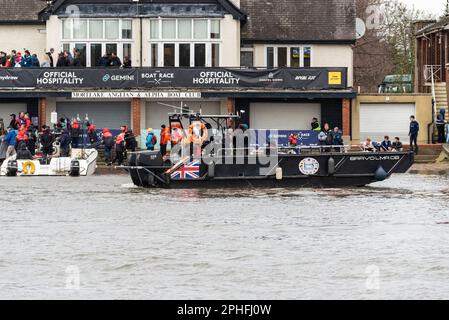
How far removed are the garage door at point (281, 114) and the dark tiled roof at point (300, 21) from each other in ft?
12.3

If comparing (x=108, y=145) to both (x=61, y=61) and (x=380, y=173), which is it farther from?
(x=380, y=173)

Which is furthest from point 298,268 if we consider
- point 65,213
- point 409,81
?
point 409,81

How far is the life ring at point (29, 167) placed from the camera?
143 feet

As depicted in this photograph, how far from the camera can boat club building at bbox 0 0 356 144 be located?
53719 millimetres

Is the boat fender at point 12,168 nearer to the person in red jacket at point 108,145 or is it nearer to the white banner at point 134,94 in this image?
the person in red jacket at point 108,145

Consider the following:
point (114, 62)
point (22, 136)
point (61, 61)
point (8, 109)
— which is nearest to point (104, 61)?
point (114, 62)

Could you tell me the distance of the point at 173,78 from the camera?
53844 millimetres

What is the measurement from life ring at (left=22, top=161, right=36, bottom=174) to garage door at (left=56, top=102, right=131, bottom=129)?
12.0 metres

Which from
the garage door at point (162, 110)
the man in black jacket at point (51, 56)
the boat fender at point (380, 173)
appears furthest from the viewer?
the garage door at point (162, 110)

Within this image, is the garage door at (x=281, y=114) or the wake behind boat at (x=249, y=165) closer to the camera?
A: the wake behind boat at (x=249, y=165)

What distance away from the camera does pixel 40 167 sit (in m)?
43.7

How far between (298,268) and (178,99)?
32.9m

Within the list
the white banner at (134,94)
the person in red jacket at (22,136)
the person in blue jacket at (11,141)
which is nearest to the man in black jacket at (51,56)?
the white banner at (134,94)

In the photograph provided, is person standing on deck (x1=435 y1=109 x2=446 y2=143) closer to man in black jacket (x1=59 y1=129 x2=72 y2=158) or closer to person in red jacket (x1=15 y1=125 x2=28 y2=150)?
man in black jacket (x1=59 y1=129 x2=72 y2=158)
